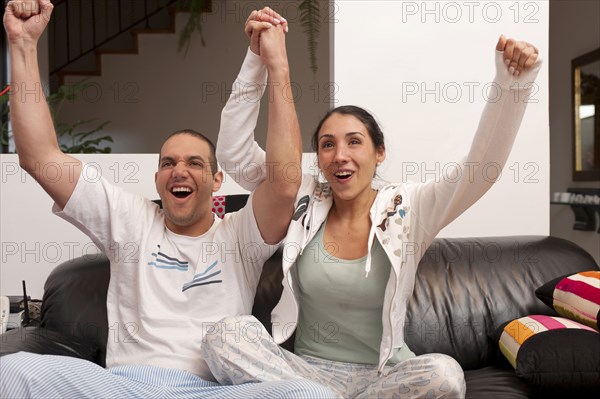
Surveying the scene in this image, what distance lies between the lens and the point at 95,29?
5.59 metres

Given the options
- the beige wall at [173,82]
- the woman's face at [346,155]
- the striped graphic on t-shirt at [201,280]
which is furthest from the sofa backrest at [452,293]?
the beige wall at [173,82]

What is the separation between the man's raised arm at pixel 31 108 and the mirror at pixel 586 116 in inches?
154

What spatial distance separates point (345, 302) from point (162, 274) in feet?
1.55

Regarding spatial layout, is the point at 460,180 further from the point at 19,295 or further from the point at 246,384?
the point at 19,295

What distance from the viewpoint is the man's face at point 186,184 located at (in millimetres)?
1759

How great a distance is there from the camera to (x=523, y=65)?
5.02 feet

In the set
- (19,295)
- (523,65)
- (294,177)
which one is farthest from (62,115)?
(523,65)

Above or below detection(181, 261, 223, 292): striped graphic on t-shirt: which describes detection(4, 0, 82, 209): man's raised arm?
above

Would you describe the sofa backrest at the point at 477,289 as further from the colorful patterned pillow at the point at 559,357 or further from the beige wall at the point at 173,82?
the beige wall at the point at 173,82

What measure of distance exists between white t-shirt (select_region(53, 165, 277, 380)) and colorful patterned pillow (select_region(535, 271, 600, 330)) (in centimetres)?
85

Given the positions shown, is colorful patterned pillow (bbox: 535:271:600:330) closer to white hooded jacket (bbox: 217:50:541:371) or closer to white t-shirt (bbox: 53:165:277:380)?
white hooded jacket (bbox: 217:50:541:371)

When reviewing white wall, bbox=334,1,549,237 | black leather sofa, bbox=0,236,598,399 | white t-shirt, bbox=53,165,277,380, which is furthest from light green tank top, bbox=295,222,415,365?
white wall, bbox=334,1,549,237

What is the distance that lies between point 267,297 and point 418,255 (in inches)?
19.8

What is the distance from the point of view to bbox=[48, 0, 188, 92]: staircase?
5.40 meters
